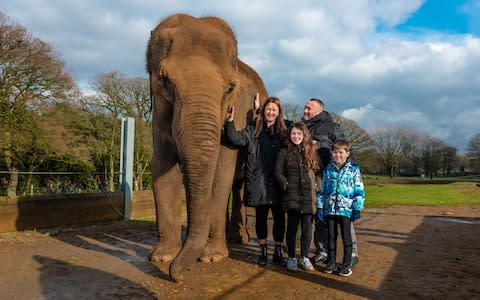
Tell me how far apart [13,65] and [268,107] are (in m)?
10.9

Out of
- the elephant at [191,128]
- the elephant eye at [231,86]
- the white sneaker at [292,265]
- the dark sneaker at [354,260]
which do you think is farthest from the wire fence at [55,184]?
the dark sneaker at [354,260]

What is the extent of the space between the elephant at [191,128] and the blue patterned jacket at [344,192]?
4.86 ft

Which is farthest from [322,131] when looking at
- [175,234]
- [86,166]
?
[86,166]

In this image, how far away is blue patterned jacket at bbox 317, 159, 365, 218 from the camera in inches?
218

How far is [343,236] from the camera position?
5.55 m

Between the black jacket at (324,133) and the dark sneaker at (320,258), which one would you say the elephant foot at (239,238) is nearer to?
the dark sneaker at (320,258)

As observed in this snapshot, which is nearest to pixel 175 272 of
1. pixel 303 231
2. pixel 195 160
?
pixel 195 160

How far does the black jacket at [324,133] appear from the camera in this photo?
6.43 m

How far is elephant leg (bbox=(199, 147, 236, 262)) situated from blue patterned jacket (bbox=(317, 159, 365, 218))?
4.54ft

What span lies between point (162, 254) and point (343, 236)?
2.51 m

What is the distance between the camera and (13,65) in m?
13.5

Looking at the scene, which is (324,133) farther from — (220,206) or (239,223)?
(239,223)

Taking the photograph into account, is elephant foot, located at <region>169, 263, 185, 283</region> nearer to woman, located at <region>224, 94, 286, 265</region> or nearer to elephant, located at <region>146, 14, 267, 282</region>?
elephant, located at <region>146, 14, 267, 282</region>

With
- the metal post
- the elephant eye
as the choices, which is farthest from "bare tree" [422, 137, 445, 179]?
the elephant eye
